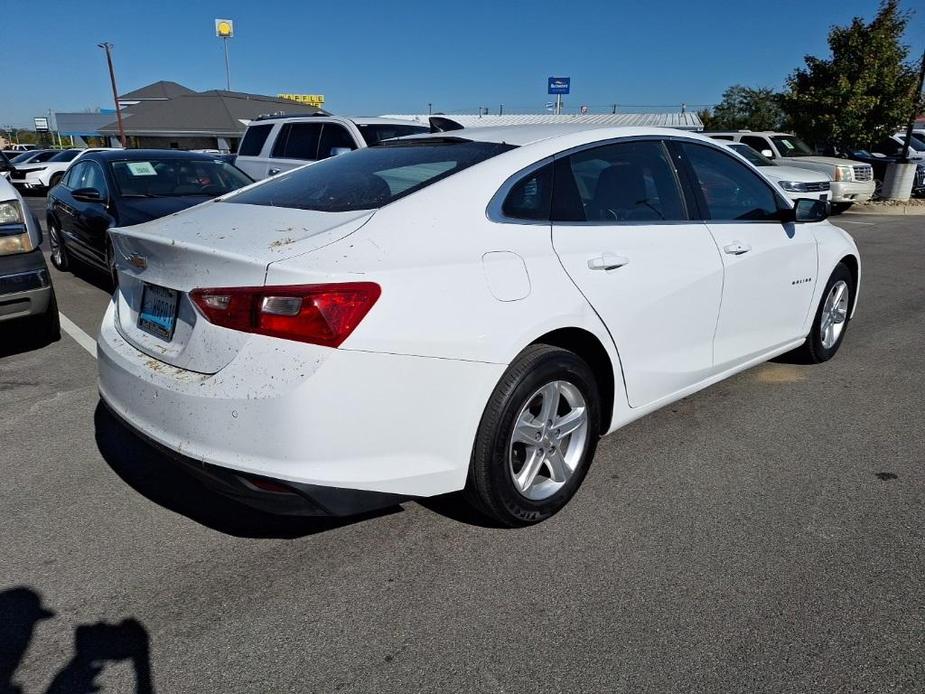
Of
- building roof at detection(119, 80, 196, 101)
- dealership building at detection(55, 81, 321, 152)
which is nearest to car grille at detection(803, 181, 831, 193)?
dealership building at detection(55, 81, 321, 152)

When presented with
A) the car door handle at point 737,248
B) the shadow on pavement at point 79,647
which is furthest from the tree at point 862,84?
the shadow on pavement at point 79,647

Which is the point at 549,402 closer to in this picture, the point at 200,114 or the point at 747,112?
the point at 747,112

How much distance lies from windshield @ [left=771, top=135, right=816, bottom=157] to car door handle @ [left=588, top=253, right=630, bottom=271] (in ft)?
50.9

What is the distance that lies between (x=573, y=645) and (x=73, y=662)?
1568 millimetres

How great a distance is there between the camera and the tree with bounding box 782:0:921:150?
1830cm

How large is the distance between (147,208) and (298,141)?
13.7ft

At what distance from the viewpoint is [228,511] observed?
10.2 ft

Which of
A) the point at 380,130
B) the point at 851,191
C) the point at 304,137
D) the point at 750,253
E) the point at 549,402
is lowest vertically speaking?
the point at 851,191

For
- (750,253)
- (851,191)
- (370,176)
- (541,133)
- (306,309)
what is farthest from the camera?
(851,191)

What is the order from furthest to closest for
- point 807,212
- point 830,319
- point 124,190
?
point 124,190 → point 830,319 → point 807,212

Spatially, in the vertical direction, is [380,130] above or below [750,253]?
above

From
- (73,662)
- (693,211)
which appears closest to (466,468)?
(73,662)

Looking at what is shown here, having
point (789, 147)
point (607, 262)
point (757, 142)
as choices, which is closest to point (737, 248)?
point (607, 262)

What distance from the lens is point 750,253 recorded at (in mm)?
3855
